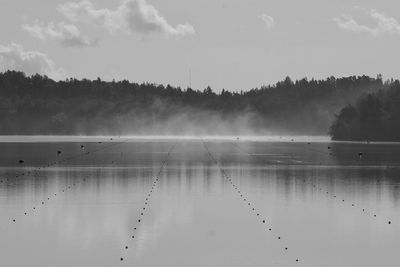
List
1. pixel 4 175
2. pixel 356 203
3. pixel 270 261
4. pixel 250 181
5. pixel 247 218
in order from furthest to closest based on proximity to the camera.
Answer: pixel 4 175 < pixel 250 181 < pixel 356 203 < pixel 247 218 < pixel 270 261

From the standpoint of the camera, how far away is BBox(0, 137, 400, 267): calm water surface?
18375mm

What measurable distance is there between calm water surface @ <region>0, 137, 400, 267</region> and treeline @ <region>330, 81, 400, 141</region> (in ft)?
449

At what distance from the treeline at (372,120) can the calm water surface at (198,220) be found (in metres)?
137

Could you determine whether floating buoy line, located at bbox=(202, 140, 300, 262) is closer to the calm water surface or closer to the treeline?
the calm water surface

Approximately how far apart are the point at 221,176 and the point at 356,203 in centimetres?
1550

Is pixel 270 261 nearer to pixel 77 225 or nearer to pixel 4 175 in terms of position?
pixel 77 225

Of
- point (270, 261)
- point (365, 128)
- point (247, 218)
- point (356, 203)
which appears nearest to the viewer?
point (270, 261)

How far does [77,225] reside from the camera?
23625 millimetres

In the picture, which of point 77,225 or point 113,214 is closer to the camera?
point 77,225

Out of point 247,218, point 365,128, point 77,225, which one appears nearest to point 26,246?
point 77,225

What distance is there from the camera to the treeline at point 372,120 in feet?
584

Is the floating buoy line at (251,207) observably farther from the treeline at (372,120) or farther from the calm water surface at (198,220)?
the treeline at (372,120)

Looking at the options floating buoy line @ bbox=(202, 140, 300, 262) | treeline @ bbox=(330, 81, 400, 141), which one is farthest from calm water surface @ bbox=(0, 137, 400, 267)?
treeline @ bbox=(330, 81, 400, 141)

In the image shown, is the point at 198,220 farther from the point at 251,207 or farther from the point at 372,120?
the point at 372,120
